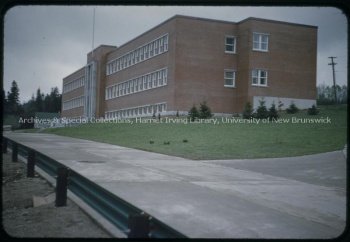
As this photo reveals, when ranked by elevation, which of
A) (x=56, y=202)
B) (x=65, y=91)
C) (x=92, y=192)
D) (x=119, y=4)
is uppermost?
(x=65, y=91)

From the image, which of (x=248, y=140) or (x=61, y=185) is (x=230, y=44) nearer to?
(x=248, y=140)

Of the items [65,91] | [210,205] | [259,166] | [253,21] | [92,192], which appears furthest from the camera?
[65,91]

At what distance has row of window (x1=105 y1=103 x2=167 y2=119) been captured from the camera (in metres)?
38.5

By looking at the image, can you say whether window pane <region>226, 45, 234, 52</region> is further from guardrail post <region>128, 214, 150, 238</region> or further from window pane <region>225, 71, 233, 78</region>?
guardrail post <region>128, 214, 150, 238</region>

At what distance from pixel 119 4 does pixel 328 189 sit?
21.7 feet

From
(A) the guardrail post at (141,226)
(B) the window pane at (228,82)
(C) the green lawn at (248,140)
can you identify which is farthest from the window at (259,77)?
(A) the guardrail post at (141,226)

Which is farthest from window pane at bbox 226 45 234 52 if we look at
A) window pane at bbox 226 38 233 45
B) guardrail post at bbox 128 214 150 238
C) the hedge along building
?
guardrail post at bbox 128 214 150 238

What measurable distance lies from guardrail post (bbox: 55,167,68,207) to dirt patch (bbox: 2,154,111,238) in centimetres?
11

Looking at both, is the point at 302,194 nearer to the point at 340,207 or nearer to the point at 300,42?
the point at 340,207

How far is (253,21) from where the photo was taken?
117 ft

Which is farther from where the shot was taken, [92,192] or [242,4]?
[92,192]

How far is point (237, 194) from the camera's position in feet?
23.1
